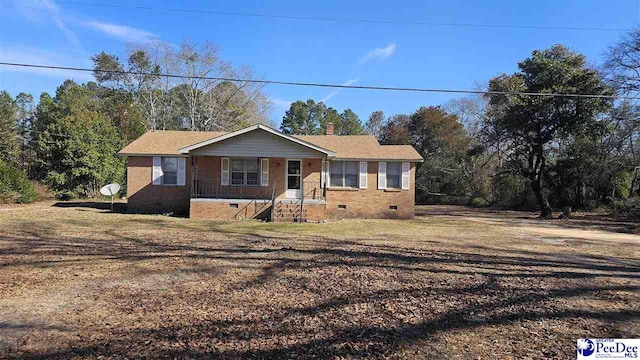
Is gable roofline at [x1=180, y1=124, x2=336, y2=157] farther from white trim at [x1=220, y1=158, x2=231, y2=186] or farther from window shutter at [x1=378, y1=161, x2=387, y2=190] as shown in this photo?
window shutter at [x1=378, y1=161, x2=387, y2=190]

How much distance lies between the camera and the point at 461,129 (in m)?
40.1

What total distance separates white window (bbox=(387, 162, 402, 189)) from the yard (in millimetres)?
9216

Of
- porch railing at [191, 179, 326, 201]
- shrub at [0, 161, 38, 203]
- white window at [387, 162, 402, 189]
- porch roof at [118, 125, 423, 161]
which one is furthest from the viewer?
shrub at [0, 161, 38, 203]

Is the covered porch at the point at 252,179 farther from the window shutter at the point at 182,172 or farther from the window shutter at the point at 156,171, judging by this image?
the window shutter at the point at 156,171

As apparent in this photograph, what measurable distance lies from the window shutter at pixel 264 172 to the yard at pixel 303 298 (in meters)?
8.38

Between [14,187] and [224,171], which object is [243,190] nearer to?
[224,171]

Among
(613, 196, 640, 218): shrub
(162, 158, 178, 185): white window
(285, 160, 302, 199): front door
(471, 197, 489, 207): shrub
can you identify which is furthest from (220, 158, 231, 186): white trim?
(471, 197, 489, 207): shrub

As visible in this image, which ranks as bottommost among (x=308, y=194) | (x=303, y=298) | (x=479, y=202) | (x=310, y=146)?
(x=303, y=298)

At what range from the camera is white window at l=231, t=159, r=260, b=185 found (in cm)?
1916

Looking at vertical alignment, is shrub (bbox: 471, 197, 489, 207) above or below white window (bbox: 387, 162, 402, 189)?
below

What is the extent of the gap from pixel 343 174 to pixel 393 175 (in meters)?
2.50

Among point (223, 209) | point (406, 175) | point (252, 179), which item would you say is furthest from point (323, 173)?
point (223, 209)

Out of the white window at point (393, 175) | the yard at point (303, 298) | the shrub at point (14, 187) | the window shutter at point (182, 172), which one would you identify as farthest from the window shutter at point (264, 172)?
the shrub at point (14, 187)

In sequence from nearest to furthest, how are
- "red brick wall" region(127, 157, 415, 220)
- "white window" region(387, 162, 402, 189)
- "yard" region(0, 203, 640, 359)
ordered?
"yard" region(0, 203, 640, 359)
"red brick wall" region(127, 157, 415, 220)
"white window" region(387, 162, 402, 189)
